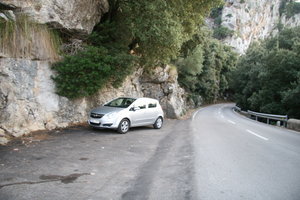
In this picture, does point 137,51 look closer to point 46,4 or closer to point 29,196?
point 46,4

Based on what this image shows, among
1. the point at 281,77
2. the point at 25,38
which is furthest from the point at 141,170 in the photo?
the point at 281,77

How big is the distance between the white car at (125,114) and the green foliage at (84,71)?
1273mm

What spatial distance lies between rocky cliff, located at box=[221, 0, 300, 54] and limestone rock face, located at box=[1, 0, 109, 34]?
75.5 metres

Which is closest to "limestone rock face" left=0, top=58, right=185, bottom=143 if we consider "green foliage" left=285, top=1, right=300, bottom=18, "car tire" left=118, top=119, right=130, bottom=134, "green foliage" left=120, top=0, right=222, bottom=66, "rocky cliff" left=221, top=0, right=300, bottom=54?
"car tire" left=118, top=119, right=130, bottom=134

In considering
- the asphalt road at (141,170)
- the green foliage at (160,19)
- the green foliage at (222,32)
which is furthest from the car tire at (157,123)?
the green foliage at (222,32)

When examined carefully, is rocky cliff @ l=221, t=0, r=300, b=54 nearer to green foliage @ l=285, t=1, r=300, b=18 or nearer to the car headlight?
green foliage @ l=285, t=1, r=300, b=18

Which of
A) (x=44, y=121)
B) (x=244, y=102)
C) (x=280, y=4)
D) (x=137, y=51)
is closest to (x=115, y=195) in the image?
(x=44, y=121)

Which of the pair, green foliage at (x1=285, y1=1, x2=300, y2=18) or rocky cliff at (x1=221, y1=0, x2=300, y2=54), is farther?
green foliage at (x1=285, y1=1, x2=300, y2=18)

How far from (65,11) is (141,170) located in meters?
8.59

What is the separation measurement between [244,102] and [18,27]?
136 ft

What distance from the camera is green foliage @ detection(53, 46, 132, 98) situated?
10.6 meters

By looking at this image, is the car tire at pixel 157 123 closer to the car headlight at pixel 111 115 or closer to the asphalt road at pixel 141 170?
the car headlight at pixel 111 115

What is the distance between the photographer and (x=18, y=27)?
9.27 meters

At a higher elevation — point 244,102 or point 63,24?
point 63,24
